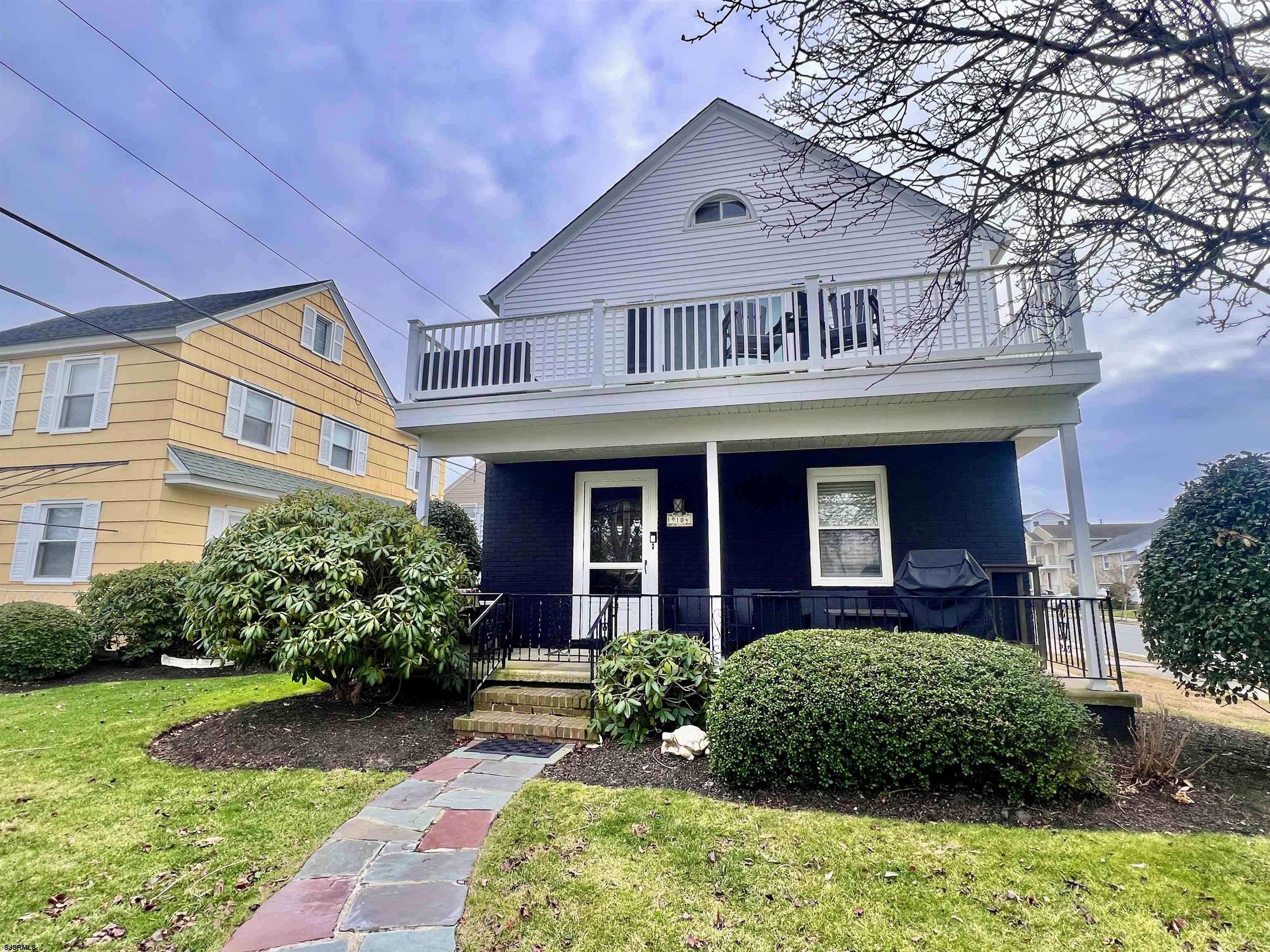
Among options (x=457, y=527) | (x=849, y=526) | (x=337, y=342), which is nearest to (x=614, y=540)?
(x=849, y=526)

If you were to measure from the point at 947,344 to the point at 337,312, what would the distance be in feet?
46.2

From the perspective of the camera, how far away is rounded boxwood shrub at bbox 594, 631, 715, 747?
5.25m

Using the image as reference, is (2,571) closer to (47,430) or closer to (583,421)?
(47,430)

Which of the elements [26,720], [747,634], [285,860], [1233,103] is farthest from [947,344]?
[26,720]

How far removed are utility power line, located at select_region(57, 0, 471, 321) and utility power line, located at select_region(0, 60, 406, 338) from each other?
86 centimetres

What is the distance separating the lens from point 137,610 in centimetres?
911

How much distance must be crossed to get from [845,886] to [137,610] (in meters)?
10.3

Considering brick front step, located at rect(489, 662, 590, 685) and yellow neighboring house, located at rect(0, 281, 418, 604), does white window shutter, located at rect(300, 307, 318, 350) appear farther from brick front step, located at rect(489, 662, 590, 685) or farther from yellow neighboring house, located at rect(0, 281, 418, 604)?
brick front step, located at rect(489, 662, 590, 685)

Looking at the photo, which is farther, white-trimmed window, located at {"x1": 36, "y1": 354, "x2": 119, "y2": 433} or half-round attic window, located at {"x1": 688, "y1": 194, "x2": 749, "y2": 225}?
white-trimmed window, located at {"x1": 36, "y1": 354, "x2": 119, "y2": 433}

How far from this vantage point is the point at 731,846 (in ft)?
11.2

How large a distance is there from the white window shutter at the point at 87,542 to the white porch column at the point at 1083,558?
47.0ft

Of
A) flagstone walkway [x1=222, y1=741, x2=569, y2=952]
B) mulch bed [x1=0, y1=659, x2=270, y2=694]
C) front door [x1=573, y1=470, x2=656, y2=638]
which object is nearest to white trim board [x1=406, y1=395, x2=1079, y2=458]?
front door [x1=573, y1=470, x2=656, y2=638]

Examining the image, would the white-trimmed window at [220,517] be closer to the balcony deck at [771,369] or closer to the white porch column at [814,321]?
the balcony deck at [771,369]

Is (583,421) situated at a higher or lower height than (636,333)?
lower
